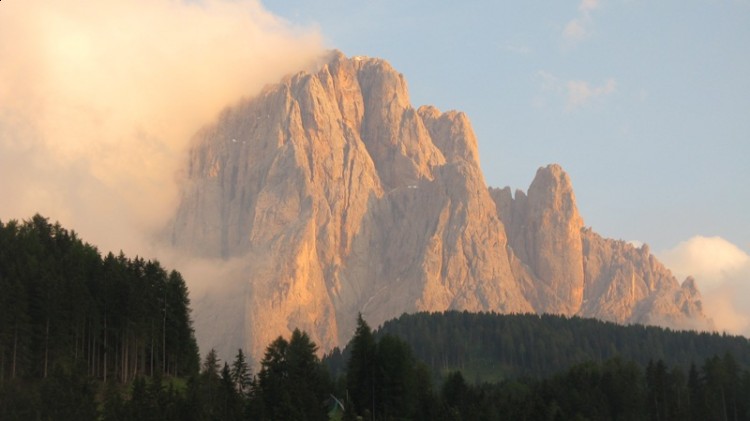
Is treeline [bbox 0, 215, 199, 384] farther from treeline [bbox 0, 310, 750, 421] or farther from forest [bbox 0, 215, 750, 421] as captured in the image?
treeline [bbox 0, 310, 750, 421]

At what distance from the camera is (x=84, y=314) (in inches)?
4424

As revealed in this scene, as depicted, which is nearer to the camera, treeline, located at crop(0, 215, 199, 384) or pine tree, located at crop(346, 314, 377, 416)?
treeline, located at crop(0, 215, 199, 384)

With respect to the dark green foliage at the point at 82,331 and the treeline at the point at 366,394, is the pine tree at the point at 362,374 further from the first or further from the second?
the dark green foliage at the point at 82,331

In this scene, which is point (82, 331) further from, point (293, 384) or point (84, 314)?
point (293, 384)

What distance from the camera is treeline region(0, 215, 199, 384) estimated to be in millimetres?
105438

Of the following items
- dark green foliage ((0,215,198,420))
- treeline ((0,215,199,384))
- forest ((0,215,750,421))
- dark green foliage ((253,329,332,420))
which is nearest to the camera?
dark green foliage ((0,215,198,420))

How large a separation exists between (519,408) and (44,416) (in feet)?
174

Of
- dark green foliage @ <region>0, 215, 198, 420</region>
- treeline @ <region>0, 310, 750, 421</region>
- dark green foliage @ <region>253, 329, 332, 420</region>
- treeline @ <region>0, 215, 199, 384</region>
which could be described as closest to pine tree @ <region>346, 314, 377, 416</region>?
treeline @ <region>0, 310, 750, 421</region>

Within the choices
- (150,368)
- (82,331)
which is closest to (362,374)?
(150,368)

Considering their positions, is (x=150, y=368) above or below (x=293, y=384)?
above

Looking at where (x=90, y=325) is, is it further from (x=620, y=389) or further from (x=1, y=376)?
(x=620, y=389)

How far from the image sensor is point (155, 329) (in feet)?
393

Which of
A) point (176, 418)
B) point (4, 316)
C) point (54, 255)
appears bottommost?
point (176, 418)

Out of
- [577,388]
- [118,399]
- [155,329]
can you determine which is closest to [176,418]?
[118,399]
